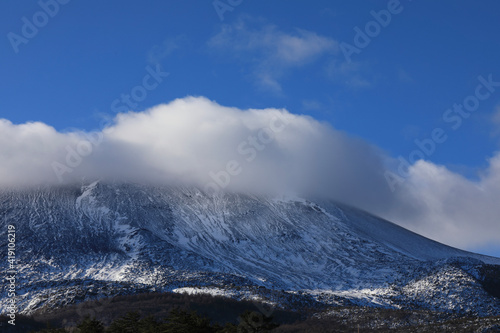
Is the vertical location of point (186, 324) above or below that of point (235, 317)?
below

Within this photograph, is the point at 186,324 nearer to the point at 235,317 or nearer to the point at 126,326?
the point at 126,326

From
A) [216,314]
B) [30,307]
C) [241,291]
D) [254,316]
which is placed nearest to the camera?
[254,316]

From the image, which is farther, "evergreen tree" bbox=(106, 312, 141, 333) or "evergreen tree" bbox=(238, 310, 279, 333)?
"evergreen tree" bbox=(106, 312, 141, 333)

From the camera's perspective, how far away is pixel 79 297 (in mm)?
160625

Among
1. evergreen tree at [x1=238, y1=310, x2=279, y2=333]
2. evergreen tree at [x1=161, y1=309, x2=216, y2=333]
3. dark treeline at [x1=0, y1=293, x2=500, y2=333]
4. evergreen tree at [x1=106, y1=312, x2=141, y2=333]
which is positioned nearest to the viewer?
evergreen tree at [x1=238, y1=310, x2=279, y2=333]

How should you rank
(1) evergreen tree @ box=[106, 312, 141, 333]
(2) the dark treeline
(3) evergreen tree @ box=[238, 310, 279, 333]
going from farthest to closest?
(2) the dark treeline
(1) evergreen tree @ box=[106, 312, 141, 333]
(3) evergreen tree @ box=[238, 310, 279, 333]

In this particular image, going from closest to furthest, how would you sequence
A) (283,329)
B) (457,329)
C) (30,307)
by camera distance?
(457,329)
(283,329)
(30,307)

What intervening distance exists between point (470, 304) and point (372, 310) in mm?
43703

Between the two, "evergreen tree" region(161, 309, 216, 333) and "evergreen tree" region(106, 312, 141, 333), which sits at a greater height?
"evergreen tree" region(161, 309, 216, 333)

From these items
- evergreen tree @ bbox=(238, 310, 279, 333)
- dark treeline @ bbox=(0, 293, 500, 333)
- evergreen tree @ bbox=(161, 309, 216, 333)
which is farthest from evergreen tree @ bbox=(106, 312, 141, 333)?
evergreen tree @ bbox=(238, 310, 279, 333)

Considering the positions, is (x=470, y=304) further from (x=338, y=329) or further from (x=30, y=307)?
(x=30, y=307)

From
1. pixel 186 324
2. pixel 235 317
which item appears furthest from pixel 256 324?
pixel 235 317

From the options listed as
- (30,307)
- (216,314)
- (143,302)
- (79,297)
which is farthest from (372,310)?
(30,307)

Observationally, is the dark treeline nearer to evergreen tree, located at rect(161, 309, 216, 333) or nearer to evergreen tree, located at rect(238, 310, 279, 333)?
evergreen tree, located at rect(161, 309, 216, 333)
